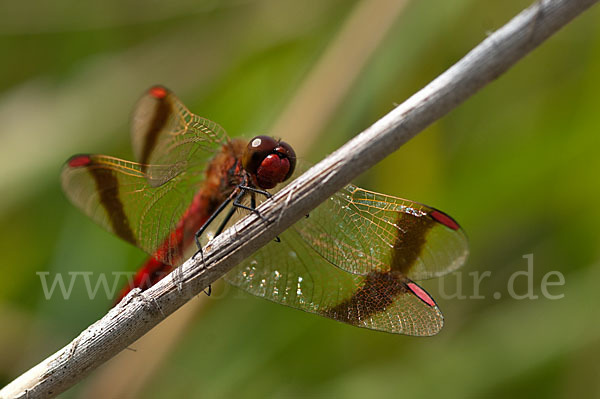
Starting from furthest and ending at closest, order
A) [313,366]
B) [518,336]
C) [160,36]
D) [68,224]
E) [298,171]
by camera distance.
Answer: [160,36] → [68,224] → [313,366] → [518,336] → [298,171]

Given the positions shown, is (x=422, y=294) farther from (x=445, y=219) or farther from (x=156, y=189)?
(x=156, y=189)

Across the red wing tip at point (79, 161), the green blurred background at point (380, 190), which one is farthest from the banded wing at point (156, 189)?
the green blurred background at point (380, 190)

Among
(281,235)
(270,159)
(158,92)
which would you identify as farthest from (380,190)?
(158,92)

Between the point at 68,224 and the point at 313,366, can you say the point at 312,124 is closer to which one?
the point at 313,366

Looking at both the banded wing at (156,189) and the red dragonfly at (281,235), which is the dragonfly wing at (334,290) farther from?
the banded wing at (156,189)

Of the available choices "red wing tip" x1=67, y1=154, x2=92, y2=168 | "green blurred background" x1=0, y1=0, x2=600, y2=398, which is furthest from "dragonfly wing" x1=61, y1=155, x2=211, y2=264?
"green blurred background" x1=0, y1=0, x2=600, y2=398

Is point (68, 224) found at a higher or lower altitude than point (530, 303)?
higher

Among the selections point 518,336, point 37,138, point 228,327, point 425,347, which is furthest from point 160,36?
point 518,336
